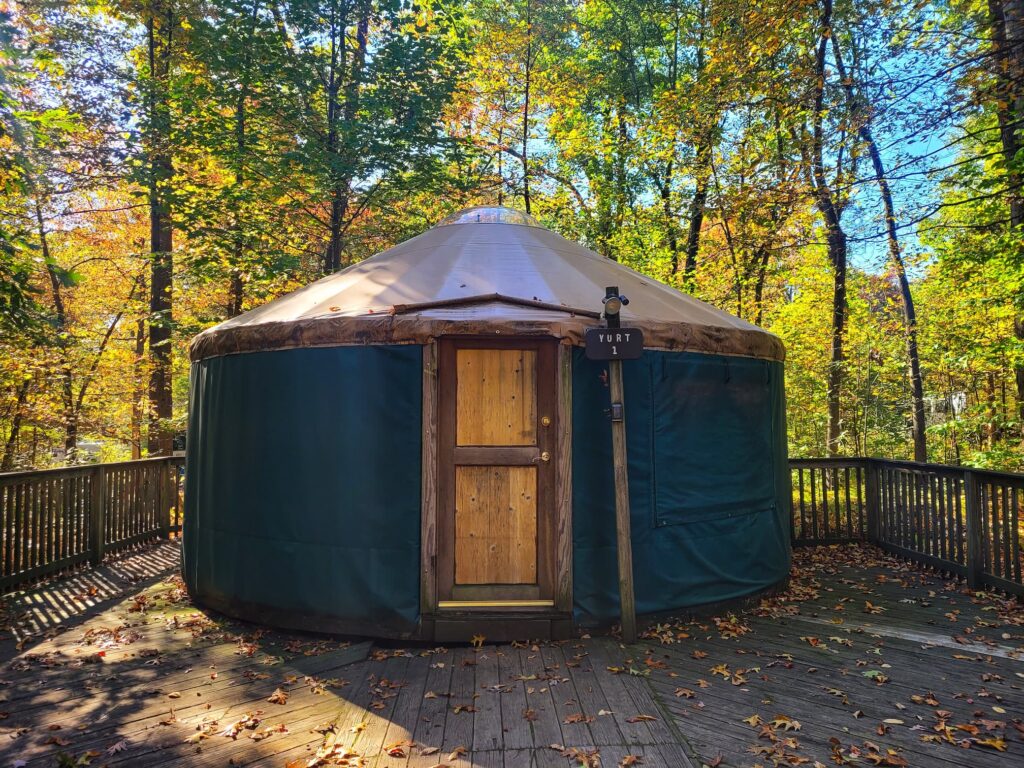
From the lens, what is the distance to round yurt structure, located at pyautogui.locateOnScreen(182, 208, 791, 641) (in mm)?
3164

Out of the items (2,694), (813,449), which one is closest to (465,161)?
(2,694)

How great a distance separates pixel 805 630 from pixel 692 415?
4.59 feet

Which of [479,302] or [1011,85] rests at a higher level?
[1011,85]

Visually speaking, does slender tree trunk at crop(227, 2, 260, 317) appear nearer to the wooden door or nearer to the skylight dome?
the skylight dome

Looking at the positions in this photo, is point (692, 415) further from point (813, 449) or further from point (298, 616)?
point (813, 449)

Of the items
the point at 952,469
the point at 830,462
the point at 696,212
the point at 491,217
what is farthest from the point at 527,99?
the point at 952,469

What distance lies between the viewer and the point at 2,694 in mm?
2594

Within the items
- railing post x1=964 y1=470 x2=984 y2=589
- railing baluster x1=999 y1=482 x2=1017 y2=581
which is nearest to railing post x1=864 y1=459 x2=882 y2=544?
railing post x1=964 y1=470 x2=984 y2=589

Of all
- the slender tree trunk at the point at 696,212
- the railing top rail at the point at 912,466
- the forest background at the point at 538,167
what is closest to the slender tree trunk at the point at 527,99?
the forest background at the point at 538,167

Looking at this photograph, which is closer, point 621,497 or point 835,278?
point 621,497

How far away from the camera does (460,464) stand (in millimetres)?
3260

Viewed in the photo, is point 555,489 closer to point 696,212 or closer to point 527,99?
point 696,212

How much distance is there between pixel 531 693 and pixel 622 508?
103 centimetres

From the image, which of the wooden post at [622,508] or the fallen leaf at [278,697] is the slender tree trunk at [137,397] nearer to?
the fallen leaf at [278,697]
